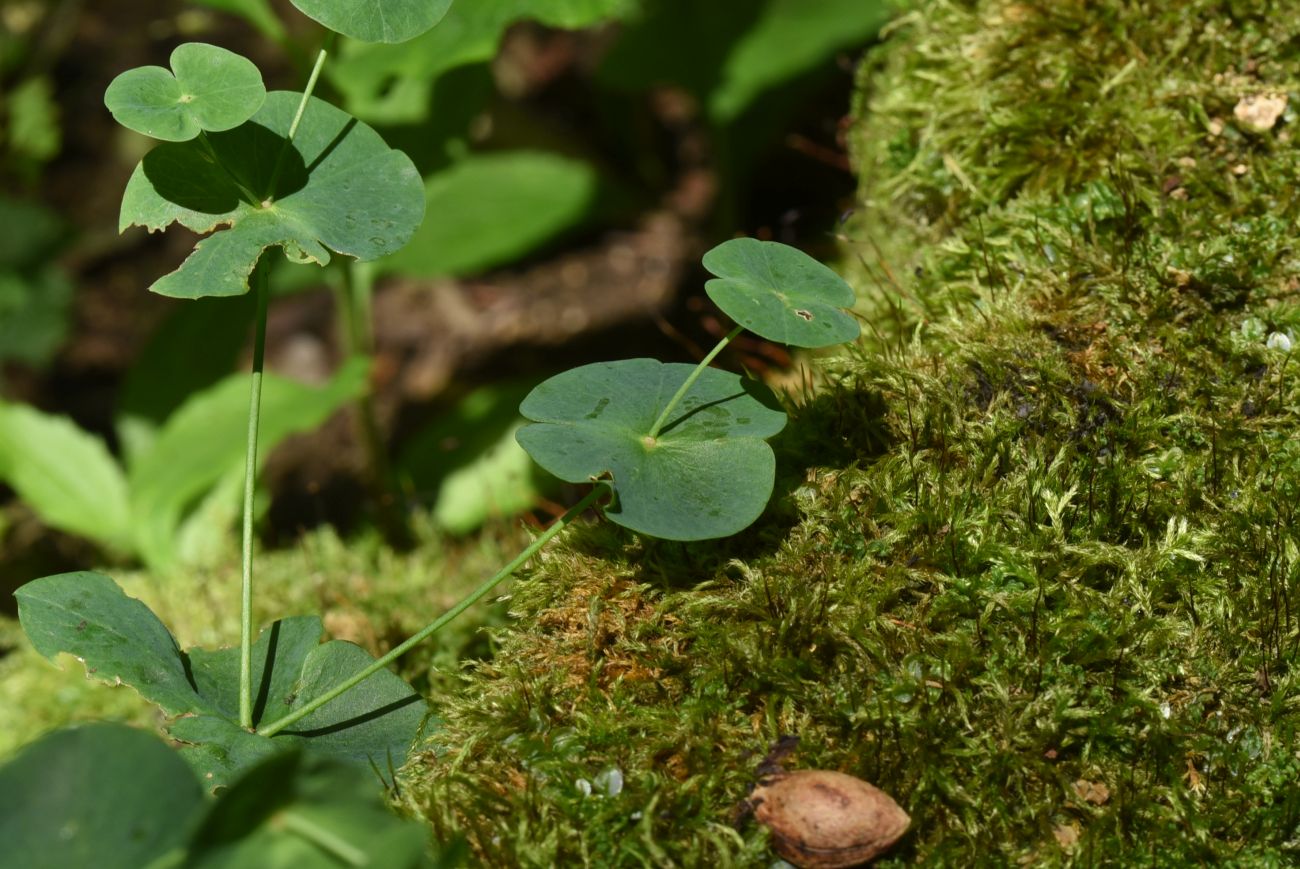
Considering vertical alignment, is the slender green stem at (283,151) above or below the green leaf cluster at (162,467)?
above

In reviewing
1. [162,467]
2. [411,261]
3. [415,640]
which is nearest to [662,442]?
[415,640]

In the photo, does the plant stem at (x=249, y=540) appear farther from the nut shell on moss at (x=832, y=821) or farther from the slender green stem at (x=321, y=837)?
the nut shell on moss at (x=832, y=821)

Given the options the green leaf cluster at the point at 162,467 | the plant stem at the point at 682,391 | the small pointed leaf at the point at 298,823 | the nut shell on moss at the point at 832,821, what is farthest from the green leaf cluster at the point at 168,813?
the green leaf cluster at the point at 162,467

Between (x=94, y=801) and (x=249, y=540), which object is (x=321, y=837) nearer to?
(x=94, y=801)

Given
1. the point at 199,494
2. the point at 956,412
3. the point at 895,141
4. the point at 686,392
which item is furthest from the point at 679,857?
the point at 199,494

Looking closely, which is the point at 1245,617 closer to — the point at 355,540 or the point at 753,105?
the point at 355,540
